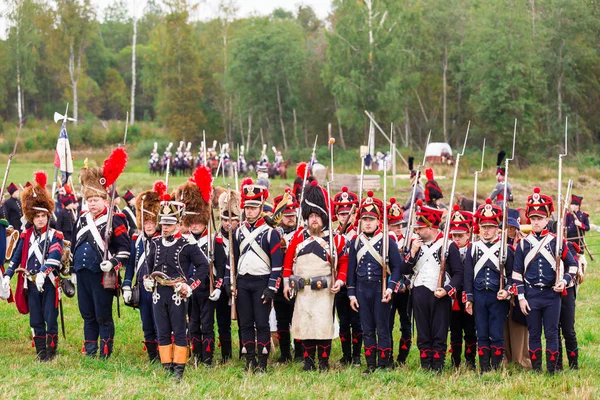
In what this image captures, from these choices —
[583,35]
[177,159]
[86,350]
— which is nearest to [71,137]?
[177,159]

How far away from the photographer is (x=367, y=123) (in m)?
50.9

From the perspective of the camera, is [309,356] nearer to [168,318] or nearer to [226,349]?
[226,349]

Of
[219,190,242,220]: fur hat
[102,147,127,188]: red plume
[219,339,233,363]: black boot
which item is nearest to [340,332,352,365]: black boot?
[219,339,233,363]: black boot

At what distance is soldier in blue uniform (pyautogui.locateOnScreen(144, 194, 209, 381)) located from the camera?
8695mm

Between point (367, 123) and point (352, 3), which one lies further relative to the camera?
point (367, 123)

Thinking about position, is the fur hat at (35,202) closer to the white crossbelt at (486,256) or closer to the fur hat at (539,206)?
the white crossbelt at (486,256)

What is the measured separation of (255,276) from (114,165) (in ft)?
6.65

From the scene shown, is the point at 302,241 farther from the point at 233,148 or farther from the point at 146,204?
the point at 233,148

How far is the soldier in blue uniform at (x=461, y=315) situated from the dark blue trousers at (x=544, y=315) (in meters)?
0.72

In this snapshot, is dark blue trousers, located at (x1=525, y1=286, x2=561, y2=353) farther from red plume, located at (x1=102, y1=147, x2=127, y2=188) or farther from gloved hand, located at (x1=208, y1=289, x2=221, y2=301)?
red plume, located at (x1=102, y1=147, x2=127, y2=188)

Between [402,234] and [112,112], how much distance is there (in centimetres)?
6540

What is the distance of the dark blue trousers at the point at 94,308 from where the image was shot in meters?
9.63

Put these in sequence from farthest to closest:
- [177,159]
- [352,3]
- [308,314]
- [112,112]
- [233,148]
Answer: [112,112] < [233,148] < [352,3] < [177,159] < [308,314]

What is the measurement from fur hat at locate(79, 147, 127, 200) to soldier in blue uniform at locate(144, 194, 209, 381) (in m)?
1.22
